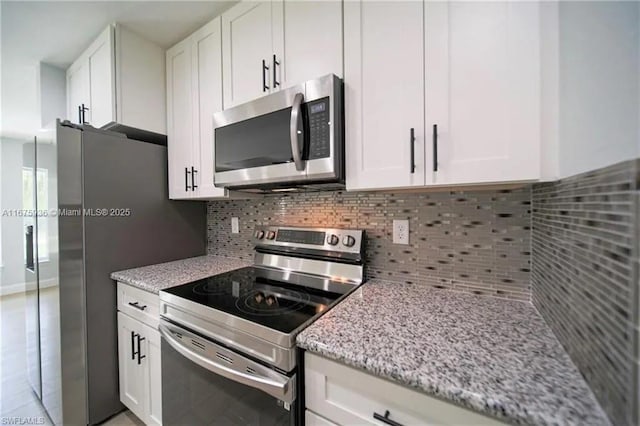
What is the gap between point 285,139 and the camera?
1173 millimetres

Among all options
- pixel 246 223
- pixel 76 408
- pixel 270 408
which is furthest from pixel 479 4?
pixel 76 408

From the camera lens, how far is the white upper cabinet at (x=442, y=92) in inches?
30.2

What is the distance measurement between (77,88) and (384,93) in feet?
8.06

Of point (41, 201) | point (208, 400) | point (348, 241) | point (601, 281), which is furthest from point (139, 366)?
point (601, 281)

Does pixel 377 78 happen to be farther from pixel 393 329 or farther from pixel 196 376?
pixel 196 376

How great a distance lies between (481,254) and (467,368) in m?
0.63

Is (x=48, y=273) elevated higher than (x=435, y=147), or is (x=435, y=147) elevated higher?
(x=435, y=147)

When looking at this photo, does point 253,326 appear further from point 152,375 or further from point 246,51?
point 246,51

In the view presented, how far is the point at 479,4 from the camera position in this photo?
2.67 feet

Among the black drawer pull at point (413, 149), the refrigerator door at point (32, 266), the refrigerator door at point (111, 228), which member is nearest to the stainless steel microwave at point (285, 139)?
the black drawer pull at point (413, 149)

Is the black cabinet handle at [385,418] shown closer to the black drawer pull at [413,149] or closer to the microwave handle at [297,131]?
the black drawer pull at [413,149]

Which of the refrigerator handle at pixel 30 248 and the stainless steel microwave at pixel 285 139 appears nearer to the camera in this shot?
the stainless steel microwave at pixel 285 139

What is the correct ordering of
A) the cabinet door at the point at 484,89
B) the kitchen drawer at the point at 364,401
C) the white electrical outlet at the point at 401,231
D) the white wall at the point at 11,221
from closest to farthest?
the kitchen drawer at the point at 364,401, the cabinet door at the point at 484,89, the white electrical outlet at the point at 401,231, the white wall at the point at 11,221

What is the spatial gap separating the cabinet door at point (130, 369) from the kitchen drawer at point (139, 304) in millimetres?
48
